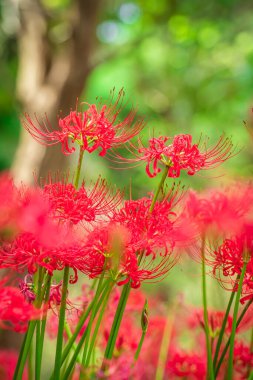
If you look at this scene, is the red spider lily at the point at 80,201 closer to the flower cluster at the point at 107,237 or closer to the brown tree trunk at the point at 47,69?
the flower cluster at the point at 107,237

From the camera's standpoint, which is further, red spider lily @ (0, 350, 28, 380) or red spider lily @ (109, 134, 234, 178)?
red spider lily @ (0, 350, 28, 380)

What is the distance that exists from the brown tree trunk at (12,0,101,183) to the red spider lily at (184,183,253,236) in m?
1.56

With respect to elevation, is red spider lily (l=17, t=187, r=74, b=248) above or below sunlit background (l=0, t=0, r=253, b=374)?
below

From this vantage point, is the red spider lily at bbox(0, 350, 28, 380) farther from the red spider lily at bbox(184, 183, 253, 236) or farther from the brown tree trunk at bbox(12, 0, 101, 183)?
the brown tree trunk at bbox(12, 0, 101, 183)

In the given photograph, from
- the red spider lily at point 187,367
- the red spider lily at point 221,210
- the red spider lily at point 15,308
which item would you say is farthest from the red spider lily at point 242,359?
the red spider lily at point 15,308

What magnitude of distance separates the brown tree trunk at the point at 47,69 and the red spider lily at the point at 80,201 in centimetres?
155

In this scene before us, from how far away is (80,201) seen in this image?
582 millimetres

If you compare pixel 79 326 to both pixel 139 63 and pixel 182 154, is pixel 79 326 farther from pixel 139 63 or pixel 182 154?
pixel 139 63

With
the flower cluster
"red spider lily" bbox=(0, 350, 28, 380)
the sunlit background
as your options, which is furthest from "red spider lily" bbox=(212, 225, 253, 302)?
the sunlit background

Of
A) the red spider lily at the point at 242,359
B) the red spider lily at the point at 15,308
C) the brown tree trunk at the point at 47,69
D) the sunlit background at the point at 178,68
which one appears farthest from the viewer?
the sunlit background at the point at 178,68

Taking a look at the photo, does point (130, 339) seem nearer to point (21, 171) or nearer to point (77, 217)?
point (77, 217)

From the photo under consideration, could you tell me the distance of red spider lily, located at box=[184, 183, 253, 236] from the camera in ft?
1.89

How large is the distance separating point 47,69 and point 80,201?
5.93 ft

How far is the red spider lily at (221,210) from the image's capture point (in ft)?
1.89
